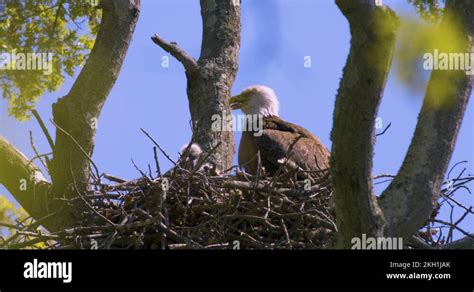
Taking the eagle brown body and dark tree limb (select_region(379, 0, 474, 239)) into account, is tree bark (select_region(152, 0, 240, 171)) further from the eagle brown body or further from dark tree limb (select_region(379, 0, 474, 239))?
dark tree limb (select_region(379, 0, 474, 239))

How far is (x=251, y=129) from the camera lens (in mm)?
11711

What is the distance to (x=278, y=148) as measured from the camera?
11234 millimetres

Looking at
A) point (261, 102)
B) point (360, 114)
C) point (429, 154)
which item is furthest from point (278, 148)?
point (360, 114)

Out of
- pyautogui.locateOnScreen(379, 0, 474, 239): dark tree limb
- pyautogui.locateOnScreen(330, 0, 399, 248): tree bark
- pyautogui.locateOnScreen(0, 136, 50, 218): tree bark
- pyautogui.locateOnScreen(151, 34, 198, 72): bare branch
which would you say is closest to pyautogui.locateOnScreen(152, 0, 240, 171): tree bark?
pyautogui.locateOnScreen(151, 34, 198, 72): bare branch

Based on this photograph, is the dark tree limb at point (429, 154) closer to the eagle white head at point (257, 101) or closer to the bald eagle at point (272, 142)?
the bald eagle at point (272, 142)

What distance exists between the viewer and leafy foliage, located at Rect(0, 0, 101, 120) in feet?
36.0

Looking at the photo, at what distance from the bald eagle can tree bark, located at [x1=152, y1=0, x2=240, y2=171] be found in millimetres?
326

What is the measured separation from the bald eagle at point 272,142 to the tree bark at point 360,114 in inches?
161

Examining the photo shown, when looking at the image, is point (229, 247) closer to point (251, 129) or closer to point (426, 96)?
point (426, 96)

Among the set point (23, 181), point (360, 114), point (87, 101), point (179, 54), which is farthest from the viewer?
point (179, 54)

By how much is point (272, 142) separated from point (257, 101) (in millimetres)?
1259

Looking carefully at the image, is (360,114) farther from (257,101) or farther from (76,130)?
(257,101)

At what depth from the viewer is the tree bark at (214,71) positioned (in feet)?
36.0
